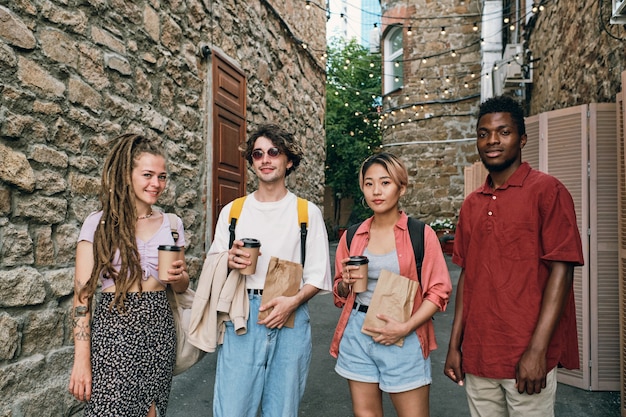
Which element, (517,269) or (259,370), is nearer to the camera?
(517,269)

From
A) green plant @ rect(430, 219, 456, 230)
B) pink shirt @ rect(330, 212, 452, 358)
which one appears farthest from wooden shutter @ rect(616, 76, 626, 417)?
green plant @ rect(430, 219, 456, 230)

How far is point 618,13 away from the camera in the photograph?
11.5 ft

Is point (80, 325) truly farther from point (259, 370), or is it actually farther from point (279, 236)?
point (279, 236)

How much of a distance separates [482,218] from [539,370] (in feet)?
2.07

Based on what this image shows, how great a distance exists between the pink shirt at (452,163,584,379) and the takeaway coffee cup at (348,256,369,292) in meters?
0.47

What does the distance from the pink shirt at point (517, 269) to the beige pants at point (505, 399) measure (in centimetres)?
7

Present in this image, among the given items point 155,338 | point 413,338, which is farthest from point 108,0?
point 413,338

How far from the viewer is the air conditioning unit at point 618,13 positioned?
11.3 feet

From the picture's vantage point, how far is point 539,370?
1.83 meters

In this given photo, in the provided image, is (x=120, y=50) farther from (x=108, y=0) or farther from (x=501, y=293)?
(x=501, y=293)

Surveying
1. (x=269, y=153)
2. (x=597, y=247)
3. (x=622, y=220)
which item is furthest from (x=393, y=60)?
(x=269, y=153)

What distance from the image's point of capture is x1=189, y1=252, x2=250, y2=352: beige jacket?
209 centimetres

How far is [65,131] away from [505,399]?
2.91 meters

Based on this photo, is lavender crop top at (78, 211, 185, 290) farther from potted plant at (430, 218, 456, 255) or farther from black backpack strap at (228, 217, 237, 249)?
potted plant at (430, 218, 456, 255)
